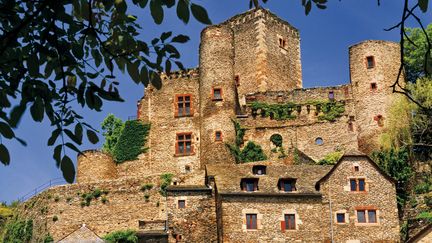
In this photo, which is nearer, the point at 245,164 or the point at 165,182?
the point at 245,164

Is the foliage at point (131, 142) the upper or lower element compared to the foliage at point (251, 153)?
upper

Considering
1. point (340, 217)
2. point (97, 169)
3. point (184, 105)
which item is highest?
point (184, 105)

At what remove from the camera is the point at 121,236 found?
3916 cm

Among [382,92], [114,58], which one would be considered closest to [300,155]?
Result: [382,92]

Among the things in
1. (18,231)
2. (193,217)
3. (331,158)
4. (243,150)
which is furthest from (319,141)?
Answer: (18,231)

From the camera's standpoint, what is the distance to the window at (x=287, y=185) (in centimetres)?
3647

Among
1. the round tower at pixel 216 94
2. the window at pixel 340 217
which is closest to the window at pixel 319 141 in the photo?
the round tower at pixel 216 94

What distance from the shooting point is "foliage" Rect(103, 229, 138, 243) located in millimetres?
38219

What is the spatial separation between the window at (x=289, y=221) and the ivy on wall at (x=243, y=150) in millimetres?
9037

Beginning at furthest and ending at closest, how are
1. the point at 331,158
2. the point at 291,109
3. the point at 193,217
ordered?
the point at 291,109
the point at 331,158
the point at 193,217

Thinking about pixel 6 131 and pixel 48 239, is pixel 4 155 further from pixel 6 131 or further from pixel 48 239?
pixel 48 239

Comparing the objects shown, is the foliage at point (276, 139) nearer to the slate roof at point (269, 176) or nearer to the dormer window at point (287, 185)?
the slate roof at point (269, 176)

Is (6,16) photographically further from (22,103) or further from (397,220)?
(397,220)

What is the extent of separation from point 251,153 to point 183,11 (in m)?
39.0
